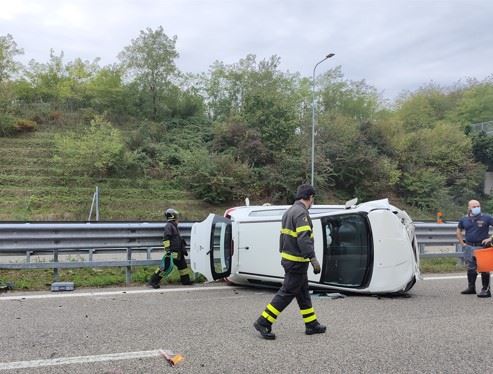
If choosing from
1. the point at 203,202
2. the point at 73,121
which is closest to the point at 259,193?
the point at 203,202

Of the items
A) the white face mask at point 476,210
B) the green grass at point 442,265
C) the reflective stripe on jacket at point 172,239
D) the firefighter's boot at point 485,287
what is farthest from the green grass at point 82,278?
the green grass at point 442,265

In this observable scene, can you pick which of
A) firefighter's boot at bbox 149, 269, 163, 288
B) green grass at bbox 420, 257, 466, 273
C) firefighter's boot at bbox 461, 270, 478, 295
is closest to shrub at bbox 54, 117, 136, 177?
firefighter's boot at bbox 149, 269, 163, 288

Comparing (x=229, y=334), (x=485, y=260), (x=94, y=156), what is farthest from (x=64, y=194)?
(x=485, y=260)

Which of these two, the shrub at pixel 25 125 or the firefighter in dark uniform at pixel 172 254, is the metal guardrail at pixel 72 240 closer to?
the firefighter in dark uniform at pixel 172 254

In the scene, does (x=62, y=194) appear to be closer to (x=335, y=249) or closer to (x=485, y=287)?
(x=335, y=249)

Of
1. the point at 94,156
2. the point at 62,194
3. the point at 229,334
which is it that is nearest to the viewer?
the point at 229,334

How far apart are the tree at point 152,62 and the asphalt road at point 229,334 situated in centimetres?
3021

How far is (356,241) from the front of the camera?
6.46 m

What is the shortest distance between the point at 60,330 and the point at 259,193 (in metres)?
22.7

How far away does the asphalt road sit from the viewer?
3.77 m

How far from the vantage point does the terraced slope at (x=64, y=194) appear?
22359 mm

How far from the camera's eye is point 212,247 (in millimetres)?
6906

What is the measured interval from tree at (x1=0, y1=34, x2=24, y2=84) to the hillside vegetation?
78 mm

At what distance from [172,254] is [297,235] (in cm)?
319
